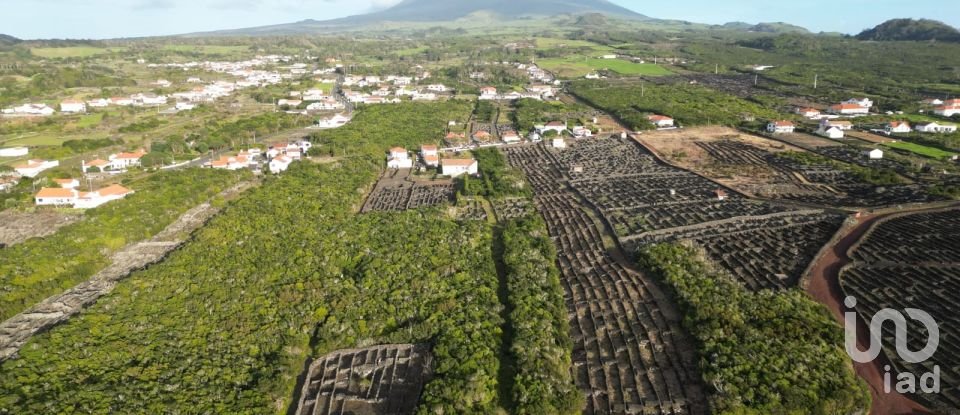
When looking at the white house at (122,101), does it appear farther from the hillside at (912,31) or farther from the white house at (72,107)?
the hillside at (912,31)

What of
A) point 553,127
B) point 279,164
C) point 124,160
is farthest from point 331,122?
point 553,127

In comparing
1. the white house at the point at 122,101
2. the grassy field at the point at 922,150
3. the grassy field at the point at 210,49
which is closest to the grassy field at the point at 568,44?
the grassy field at the point at 210,49

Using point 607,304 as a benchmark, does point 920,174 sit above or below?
above

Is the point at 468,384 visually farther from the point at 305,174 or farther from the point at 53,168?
the point at 53,168

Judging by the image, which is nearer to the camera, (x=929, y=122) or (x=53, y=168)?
(x=53, y=168)

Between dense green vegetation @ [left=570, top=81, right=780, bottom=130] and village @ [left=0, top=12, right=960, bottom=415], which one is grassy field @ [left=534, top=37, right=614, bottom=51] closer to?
dense green vegetation @ [left=570, top=81, right=780, bottom=130]

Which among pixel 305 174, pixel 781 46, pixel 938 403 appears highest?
pixel 781 46

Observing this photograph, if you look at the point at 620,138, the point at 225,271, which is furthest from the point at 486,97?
the point at 225,271
